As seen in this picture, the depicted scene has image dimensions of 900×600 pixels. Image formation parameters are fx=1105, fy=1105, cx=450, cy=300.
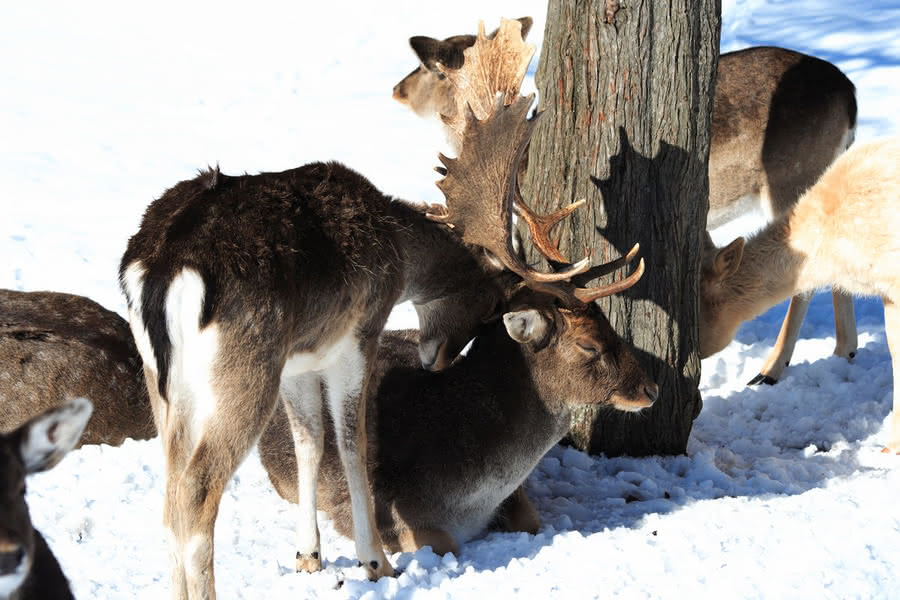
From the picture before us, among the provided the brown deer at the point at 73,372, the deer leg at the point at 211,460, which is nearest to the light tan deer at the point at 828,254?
the brown deer at the point at 73,372

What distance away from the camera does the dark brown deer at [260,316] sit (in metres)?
4.38

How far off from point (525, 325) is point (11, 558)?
3.00 m

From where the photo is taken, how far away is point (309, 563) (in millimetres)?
5195

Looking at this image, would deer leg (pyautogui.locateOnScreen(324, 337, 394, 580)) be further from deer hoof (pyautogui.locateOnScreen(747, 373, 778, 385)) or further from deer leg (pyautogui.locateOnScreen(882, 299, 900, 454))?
deer hoof (pyautogui.locateOnScreen(747, 373, 778, 385))

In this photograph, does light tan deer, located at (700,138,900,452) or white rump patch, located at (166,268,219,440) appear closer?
white rump patch, located at (166,268,219,440)

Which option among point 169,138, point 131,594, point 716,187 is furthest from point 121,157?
point 131,594

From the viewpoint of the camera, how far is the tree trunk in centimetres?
611

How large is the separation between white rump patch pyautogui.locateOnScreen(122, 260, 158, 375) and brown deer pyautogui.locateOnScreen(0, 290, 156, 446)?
2.20 m

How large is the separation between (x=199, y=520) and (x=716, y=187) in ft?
20.2

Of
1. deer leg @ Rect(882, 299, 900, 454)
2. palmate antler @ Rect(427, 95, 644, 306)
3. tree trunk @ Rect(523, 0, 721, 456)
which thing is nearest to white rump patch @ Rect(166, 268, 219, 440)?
palmate antler @ Rect(427, 95, 644, 306)

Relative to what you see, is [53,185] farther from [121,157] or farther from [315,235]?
[315,235]

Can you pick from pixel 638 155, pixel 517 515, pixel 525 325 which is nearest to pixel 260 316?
pixel 525 325

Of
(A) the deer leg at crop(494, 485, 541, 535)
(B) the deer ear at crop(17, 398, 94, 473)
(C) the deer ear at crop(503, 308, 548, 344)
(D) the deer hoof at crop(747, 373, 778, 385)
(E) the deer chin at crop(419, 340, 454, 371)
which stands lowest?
(D) the deer hoof at crop(747, 373, 778, 385)

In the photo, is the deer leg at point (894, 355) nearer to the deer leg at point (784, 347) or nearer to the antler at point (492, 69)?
the deer leg at point (784, 347)
